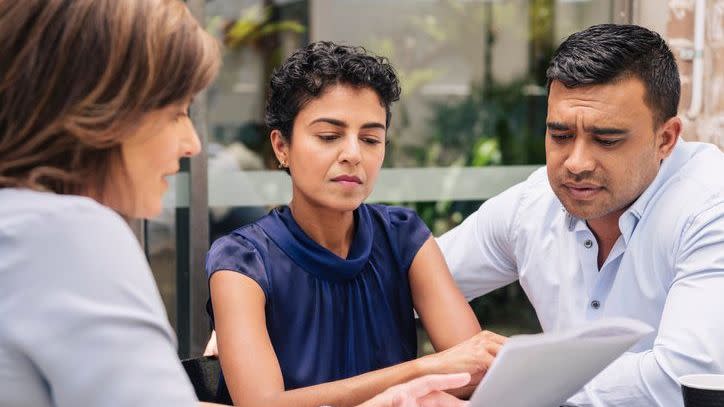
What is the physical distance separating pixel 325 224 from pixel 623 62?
783 millimetres

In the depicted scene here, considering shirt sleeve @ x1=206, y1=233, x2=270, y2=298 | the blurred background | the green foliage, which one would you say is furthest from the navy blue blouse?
the green foliage

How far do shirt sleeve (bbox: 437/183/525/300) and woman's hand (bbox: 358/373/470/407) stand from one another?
842mm

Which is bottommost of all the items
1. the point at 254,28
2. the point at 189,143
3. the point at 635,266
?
the point at 635,266

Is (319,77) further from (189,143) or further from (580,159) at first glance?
(189,143)

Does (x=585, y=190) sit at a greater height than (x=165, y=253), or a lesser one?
greater

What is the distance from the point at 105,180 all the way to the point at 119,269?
189 millimetres

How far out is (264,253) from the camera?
2012 mm

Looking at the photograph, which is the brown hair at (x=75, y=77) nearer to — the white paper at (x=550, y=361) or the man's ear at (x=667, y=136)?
the white paper at (x=550, y=361)

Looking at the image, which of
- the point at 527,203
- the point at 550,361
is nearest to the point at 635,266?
the point at 527,203

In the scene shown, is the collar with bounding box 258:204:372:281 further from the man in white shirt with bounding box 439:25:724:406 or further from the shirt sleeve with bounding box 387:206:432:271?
the man in white shirt with bounding box 439:25:724:406

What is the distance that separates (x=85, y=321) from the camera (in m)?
0.95

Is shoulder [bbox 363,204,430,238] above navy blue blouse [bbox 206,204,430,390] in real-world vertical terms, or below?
above

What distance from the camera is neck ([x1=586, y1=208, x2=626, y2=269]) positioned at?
219 centimetres

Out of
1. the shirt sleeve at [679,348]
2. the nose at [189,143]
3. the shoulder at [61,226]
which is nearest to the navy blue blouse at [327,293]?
the shirt sleeve at [679,348]
